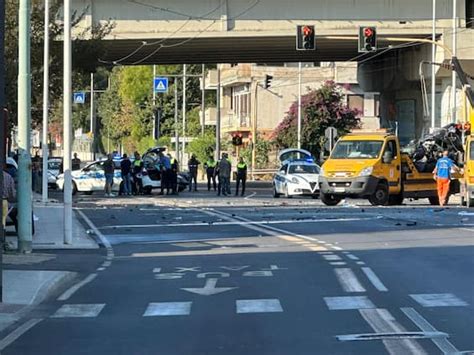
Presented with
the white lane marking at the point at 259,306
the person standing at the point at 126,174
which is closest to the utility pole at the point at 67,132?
the white lane marking at the point at 259,306

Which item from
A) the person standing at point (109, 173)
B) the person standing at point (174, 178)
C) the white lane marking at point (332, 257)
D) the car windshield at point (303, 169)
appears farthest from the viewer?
the person standing at point (174, 178)

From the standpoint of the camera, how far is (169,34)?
47562 millimetres

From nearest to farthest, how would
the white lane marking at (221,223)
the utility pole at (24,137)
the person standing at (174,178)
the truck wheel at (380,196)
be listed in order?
the utility pole at (24,137)
the white lane marking at (221,223)
the truck wheel at (380,196)
the person standing at (174,178)

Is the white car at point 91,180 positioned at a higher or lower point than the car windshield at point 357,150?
lower

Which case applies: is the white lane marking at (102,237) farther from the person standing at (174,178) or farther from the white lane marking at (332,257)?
the person standing at (174,178)

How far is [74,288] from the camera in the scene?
15.0 meters

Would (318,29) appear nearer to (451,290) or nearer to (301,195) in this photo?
(301,195)

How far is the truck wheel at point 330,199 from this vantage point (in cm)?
3526

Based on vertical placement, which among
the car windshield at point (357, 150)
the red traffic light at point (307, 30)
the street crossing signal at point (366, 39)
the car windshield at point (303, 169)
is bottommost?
the car windshield at point (303, 169)

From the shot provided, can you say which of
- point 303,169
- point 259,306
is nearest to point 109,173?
point 303,169

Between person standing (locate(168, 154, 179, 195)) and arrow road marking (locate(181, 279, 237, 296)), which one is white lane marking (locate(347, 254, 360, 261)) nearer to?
arrow road marking (locate(181, 279, 237, 296))

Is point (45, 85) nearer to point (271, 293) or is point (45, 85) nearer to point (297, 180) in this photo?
point (297, 180)

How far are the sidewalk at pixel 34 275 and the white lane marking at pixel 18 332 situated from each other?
198 millimetres

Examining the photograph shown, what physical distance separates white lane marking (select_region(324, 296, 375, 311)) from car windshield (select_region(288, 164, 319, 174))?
29922mm
